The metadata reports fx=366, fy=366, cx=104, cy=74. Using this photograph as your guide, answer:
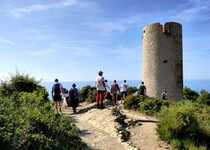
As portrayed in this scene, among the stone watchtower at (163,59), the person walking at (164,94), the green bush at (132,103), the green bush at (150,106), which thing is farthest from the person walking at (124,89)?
the green bush at (150,106)

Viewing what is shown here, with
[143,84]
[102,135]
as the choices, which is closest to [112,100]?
[143,84]

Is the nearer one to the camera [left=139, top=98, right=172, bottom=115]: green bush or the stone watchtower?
[left=139, top=98, right=172, bottom=115]: green bush

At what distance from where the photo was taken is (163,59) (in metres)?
25.9

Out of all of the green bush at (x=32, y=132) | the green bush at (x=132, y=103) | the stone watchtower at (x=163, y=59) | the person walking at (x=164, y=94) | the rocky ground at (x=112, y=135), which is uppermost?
the stone watchtower at (x=163, y=59)

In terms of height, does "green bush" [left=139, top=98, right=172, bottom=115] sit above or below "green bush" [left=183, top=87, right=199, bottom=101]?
below

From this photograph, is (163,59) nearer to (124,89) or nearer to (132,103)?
(124,89)

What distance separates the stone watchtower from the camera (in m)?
26.0

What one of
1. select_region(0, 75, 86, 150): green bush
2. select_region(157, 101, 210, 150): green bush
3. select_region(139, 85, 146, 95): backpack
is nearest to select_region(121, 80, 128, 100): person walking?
select_region(139, 85, 146, 95): backpack

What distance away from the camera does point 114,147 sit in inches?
451

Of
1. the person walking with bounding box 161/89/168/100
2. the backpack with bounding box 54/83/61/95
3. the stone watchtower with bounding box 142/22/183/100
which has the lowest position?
the person walking with bounding box 161/89/168/100

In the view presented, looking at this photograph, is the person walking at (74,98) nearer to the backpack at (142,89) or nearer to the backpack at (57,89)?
the backpack at (57,89)

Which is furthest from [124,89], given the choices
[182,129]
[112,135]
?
[182,129]

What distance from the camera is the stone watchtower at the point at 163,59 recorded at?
26.0 metres

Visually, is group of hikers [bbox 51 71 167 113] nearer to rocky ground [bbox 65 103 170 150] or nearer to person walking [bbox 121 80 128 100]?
person walking [bbox 121 80 128 100]
